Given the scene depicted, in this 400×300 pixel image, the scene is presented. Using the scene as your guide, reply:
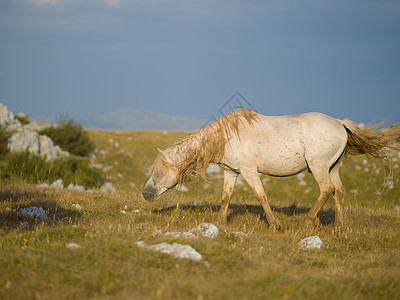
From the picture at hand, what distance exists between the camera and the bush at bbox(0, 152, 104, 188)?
17.0 m

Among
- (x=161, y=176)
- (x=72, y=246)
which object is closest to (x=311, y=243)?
(x=161, y=176)

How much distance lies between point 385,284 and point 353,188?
16054 mm

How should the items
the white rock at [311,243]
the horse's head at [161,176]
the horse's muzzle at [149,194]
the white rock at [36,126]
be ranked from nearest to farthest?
the white rock at [311,243] < the horse's head at [161,176] < the horse's muzzle at [149,194] < the white rock at [36,126]

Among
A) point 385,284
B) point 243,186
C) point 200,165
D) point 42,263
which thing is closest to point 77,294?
point 42,263

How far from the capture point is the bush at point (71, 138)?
22.9 metres

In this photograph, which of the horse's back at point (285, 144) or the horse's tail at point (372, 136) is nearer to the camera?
the horse's back at point (285, 144)

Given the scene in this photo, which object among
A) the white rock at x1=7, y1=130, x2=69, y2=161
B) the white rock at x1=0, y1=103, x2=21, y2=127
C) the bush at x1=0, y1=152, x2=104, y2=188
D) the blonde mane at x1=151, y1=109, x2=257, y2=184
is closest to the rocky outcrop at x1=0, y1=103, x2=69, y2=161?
the white rock at x1=7, y1=130, x2=69, y2=161

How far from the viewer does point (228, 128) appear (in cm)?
759

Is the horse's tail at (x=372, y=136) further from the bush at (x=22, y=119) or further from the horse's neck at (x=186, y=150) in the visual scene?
the bush at (x=22, y=119)

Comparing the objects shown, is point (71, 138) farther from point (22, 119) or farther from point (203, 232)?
point (203, 232)

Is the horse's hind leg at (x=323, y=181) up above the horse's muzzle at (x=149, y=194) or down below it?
above

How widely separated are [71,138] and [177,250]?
20.2m

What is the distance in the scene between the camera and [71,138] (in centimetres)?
2336

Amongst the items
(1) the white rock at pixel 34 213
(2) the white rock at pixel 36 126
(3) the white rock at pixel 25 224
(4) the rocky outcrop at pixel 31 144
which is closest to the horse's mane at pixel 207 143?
(1) the white rock at pixel 34 213
